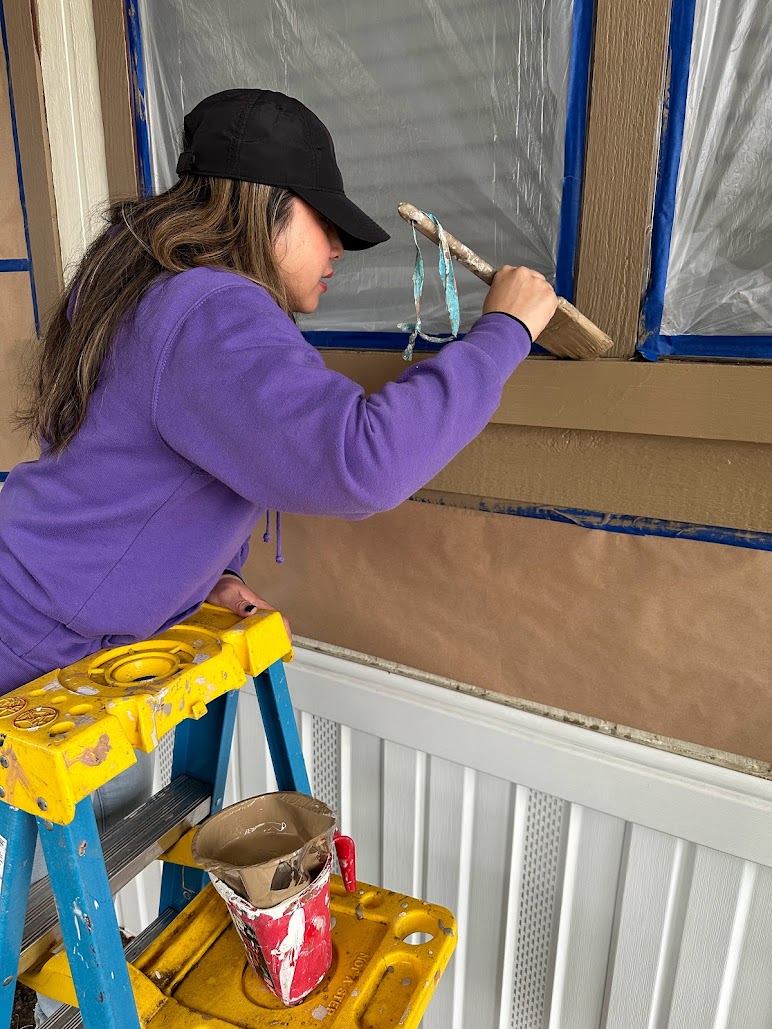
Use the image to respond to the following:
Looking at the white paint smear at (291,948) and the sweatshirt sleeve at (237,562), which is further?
the sweatshirt sleeve at (237,562)

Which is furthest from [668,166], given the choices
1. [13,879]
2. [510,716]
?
[13,879]

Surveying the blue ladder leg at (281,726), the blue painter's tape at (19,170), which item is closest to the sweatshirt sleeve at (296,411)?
the blue ladder leg at (281,726)

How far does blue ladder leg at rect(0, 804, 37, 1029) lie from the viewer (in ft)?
2.48

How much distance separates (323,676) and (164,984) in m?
0.52

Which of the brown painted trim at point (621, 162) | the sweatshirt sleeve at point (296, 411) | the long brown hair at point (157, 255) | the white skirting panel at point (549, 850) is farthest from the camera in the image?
the white skirting panel at point (549, 850)

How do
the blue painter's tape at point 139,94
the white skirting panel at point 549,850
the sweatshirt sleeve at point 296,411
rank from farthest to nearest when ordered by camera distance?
the blue painter's tape at point 139,94 → the white skirting panel at point 549,850 → the sweatshirt sleeve at point 296,411

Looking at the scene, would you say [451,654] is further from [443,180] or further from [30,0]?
[30,0]

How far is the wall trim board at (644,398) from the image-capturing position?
86 centimetres

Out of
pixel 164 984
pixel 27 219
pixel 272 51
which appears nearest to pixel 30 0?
pixel 27 219

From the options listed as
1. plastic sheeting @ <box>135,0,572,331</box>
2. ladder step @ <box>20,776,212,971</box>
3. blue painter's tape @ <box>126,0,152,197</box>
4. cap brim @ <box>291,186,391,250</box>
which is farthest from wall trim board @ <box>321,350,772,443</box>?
blue painter's tape @ <box>126,0,152,197</box>

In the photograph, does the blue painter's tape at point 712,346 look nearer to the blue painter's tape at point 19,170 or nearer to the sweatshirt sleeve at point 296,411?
the sweatshirt sleeve at point 296,411

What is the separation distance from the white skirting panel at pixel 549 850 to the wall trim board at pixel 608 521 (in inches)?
11.8

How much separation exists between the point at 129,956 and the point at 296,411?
0.74 m

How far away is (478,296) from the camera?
1089mm
